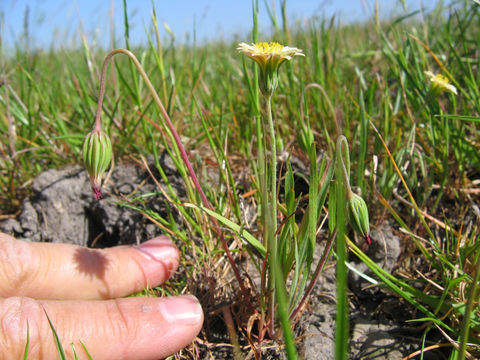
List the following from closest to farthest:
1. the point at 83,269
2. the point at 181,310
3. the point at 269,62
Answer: the point at 269,62
the point at 181,310
the point at 83,269

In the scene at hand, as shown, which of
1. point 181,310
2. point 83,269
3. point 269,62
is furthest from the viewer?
point 83,269

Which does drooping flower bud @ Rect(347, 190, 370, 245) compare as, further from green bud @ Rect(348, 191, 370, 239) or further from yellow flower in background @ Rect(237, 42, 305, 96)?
yellow flower in background @ Rect(237, 42, 305, 96)

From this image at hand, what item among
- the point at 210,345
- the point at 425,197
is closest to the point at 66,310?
the point at 210,345

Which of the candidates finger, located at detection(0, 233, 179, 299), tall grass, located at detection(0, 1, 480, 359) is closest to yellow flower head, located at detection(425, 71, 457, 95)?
tall grass, located at detection(0, 1, 480, 359)

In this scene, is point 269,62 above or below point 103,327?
above

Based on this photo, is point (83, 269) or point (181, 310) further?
point (83, 269)

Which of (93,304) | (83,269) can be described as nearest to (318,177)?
(93,304)

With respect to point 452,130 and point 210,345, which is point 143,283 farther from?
point 452,130

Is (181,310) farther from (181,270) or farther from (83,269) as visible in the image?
(83,269)
